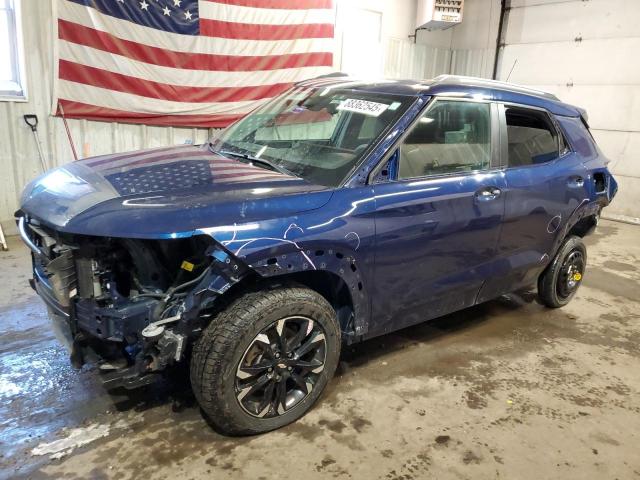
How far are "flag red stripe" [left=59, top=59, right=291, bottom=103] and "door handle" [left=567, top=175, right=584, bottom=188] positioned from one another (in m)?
4.35

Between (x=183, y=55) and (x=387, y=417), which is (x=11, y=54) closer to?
(x=183, y=55)

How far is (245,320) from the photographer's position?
2164 millimetres

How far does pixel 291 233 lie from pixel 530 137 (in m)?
2.07

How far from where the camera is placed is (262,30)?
6473mm

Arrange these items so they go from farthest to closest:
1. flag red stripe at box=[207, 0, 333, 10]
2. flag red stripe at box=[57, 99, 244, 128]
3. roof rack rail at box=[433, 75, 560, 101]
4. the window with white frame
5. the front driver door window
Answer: flag red stripe at box=[207, 0, 333, 10] → flag red stripe at box=[57, 99, 244, 128] → the window with white frame → roof rack rail at box=[433, 75, 560, 101] → the front driver door window

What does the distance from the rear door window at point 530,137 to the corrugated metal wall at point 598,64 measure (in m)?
5.16

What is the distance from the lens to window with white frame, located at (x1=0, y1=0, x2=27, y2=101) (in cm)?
493

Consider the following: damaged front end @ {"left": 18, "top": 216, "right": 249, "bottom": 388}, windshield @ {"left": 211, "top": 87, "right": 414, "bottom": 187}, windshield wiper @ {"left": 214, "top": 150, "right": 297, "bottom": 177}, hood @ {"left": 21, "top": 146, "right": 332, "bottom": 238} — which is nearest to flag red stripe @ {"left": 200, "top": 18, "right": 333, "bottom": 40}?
windshield @ {"left": 211, "top": 87, "right": 414, "bottom": 187}

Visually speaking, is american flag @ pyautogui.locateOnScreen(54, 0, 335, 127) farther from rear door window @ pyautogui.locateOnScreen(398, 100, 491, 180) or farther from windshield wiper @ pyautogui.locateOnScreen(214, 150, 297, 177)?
rear door window @ pyautogui.locateOnScreen(398, 100, 491, 180)

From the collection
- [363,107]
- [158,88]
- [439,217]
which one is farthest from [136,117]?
[439,217]

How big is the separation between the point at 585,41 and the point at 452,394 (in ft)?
23.8

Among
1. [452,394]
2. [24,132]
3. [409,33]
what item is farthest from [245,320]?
[409,33]

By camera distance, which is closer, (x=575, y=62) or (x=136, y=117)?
(x=136, y=117)

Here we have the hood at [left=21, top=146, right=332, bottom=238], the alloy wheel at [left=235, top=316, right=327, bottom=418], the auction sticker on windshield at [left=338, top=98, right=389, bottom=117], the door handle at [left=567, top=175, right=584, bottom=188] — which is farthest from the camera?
the door handle at [left=567, top=175, right=584, bottom=188]
